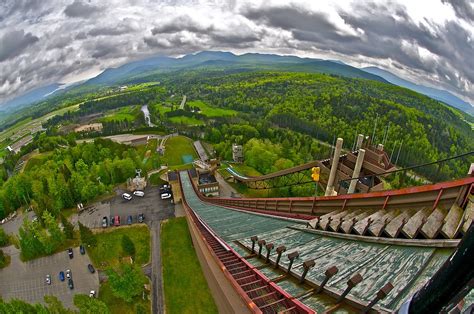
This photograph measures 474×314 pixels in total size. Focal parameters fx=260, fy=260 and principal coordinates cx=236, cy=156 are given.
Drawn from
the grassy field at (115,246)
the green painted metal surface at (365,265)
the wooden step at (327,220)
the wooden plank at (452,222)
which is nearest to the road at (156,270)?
the grassy field at (115,246)

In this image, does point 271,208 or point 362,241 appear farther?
point 271,208

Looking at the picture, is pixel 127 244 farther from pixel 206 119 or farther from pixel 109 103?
pixel 109 103

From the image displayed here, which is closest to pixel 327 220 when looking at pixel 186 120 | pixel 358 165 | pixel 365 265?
pixel 365 265

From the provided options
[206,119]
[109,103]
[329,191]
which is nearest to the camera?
[329,191]

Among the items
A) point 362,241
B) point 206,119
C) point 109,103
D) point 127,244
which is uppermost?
point 362,241

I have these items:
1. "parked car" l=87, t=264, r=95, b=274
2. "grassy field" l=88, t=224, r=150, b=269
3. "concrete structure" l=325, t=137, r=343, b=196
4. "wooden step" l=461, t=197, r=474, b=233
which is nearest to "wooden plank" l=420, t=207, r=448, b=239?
"wooden step" l=461, t=197, r=474, b=233

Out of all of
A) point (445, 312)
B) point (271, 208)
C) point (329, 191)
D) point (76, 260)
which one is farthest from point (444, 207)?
point (76, 260)
